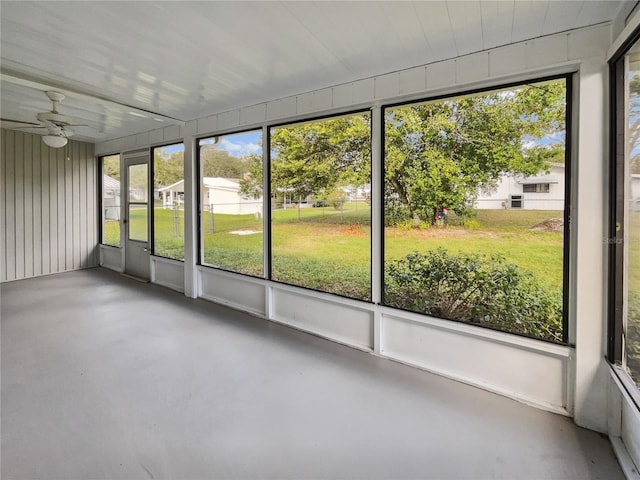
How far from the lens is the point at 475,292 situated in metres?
3.02

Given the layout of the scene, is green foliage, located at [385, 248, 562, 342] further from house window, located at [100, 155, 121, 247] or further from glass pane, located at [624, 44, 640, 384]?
house window, located at [100, 155, 121, 247]

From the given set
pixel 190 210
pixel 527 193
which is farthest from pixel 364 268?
pixel 190 210

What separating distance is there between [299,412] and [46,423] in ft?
4.95

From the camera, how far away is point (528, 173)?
309cm

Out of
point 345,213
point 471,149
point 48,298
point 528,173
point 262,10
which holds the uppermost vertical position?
point 262,10

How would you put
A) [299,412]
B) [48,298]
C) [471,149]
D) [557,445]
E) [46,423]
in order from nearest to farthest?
[557,445] < [46,423] < [299,412] < [471,149] < [48,298]

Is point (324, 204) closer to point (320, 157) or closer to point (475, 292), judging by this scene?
point (320, 157)

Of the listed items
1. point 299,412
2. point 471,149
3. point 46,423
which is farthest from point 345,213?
point 46,423

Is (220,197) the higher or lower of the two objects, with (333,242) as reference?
higher

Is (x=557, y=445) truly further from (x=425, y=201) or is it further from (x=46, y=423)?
(x=46, y=423)

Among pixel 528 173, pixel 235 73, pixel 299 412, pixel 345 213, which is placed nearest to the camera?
pixel 299 412

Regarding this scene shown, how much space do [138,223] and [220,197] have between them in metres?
1.61

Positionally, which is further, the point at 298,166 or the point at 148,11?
the point at 298,166

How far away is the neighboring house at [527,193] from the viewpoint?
2.78 meters
